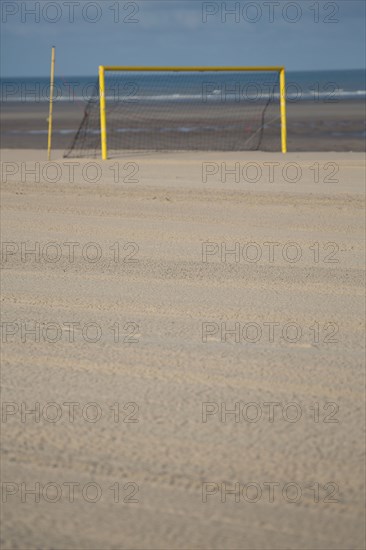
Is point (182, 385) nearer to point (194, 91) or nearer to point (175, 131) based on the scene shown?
point (175, 131)

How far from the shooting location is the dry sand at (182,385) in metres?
2.89

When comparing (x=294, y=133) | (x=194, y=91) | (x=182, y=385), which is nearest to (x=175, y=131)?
(x=294, y=133)

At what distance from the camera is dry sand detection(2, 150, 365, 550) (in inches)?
114

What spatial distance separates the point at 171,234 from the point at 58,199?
105 inches

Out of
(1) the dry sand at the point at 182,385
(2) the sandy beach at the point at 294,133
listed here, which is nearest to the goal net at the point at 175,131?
(2) the sandy beach at the point at 294,133

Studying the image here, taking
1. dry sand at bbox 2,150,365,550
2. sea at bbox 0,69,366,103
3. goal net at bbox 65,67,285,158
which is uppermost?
sea at bbox 0,69,366,103

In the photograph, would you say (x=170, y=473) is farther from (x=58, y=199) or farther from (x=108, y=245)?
(x=58, y=199)

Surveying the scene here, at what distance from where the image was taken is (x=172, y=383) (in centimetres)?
404

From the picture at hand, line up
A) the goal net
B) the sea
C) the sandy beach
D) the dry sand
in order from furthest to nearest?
the sea
the sandy beach
the goal net
the dry sand

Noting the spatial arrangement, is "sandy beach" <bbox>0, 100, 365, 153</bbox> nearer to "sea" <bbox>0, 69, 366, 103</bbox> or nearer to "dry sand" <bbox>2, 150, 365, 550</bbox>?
"sea" <bbox>0, 69, 366, 103</bbox>

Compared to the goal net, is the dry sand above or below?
below

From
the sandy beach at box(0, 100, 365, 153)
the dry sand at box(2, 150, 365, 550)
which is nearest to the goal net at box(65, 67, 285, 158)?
the sandy beach at box(0, 100, 365, 153)

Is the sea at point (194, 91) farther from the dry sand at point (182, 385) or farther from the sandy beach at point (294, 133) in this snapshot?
the dry sand at point (182, 385)

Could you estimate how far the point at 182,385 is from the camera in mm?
4012
